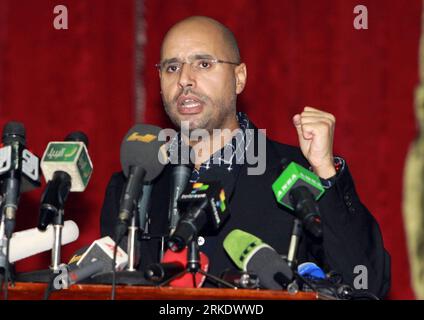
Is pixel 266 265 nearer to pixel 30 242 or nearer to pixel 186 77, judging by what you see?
pixel 30 242

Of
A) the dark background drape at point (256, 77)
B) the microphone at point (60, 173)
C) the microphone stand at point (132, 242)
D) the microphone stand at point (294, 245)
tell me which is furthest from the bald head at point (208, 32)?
the microphone stand at point (294, 245)

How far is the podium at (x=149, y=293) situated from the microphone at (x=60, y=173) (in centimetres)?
26

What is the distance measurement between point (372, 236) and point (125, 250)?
0.83 m

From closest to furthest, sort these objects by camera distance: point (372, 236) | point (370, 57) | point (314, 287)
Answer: point (314, 287) → point (372, 236) → point (370, 57)

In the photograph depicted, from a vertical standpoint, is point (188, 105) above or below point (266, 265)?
above

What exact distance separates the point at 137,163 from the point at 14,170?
1.14 ft

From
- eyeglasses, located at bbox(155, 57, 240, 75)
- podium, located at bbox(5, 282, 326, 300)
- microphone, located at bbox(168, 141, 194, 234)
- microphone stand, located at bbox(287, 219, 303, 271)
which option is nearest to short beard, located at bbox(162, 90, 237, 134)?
eyeglasses, located at bbox(155, 57, 240, 75)

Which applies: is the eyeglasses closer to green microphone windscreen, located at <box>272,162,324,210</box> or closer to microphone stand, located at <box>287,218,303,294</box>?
green microphone windscreen, located at <box>272,162,324,210</box>

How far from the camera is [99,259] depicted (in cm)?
255

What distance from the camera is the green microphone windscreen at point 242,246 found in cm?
243

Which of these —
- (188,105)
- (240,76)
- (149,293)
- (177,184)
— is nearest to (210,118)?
(188,105)

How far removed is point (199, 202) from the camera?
8.14ft
